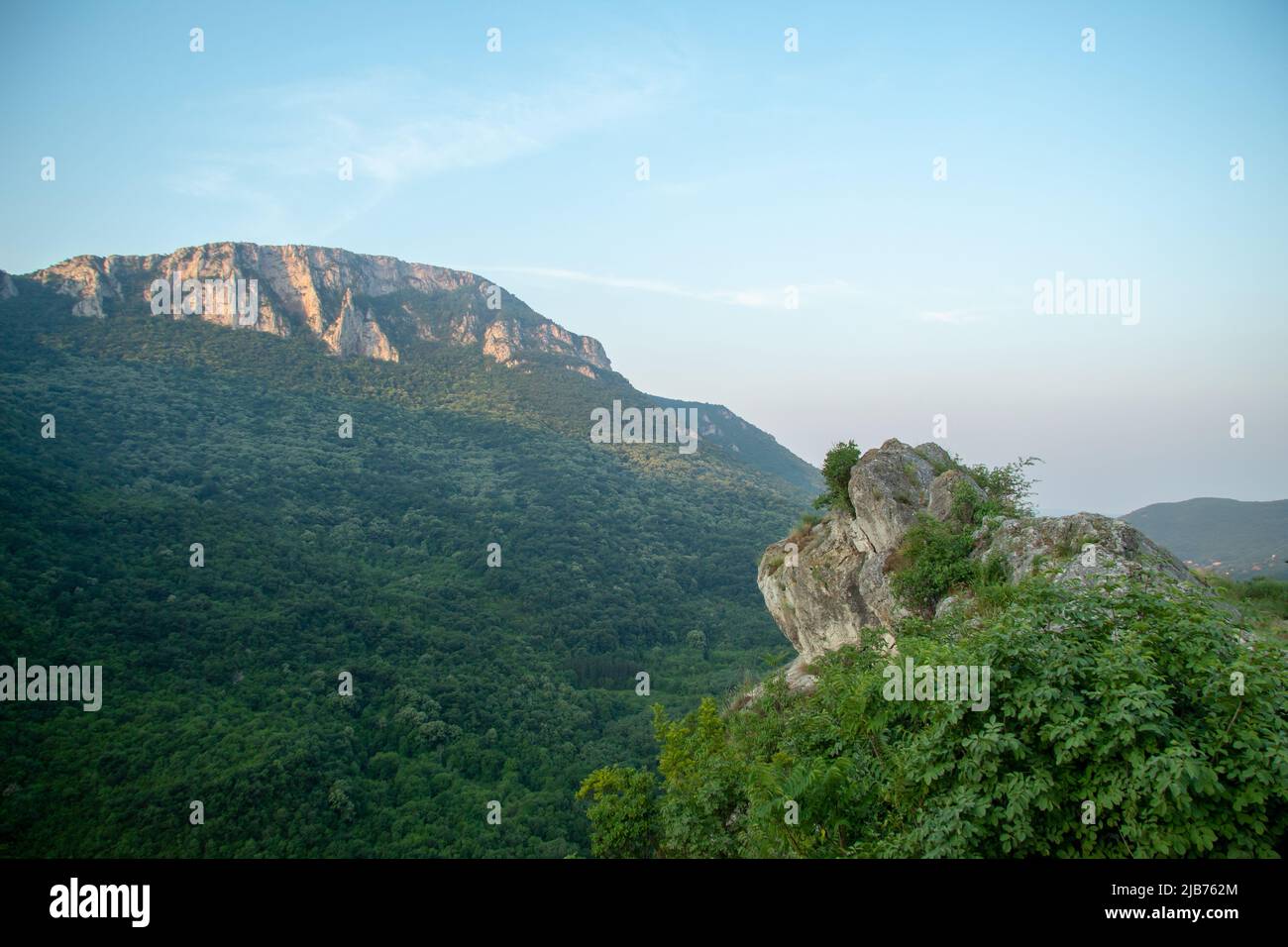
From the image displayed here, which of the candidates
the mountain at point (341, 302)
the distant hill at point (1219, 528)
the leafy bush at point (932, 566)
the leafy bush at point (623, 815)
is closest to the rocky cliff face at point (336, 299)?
the mountain at point (341, 302)

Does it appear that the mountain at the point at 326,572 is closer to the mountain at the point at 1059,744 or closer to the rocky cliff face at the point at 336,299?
the rocky cliff face at the point at 336,299

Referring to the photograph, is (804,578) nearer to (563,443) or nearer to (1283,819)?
(1283,819)

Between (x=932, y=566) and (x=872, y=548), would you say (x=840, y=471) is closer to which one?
(x=872, y=548)

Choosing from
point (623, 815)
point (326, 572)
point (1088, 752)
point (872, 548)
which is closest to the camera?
point (1088, 752)

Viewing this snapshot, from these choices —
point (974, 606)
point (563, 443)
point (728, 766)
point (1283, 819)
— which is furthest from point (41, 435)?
point (1283, 819)

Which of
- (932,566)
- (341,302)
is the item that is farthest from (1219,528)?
(341,302)

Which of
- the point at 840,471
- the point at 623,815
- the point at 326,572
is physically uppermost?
the point at 840,471
